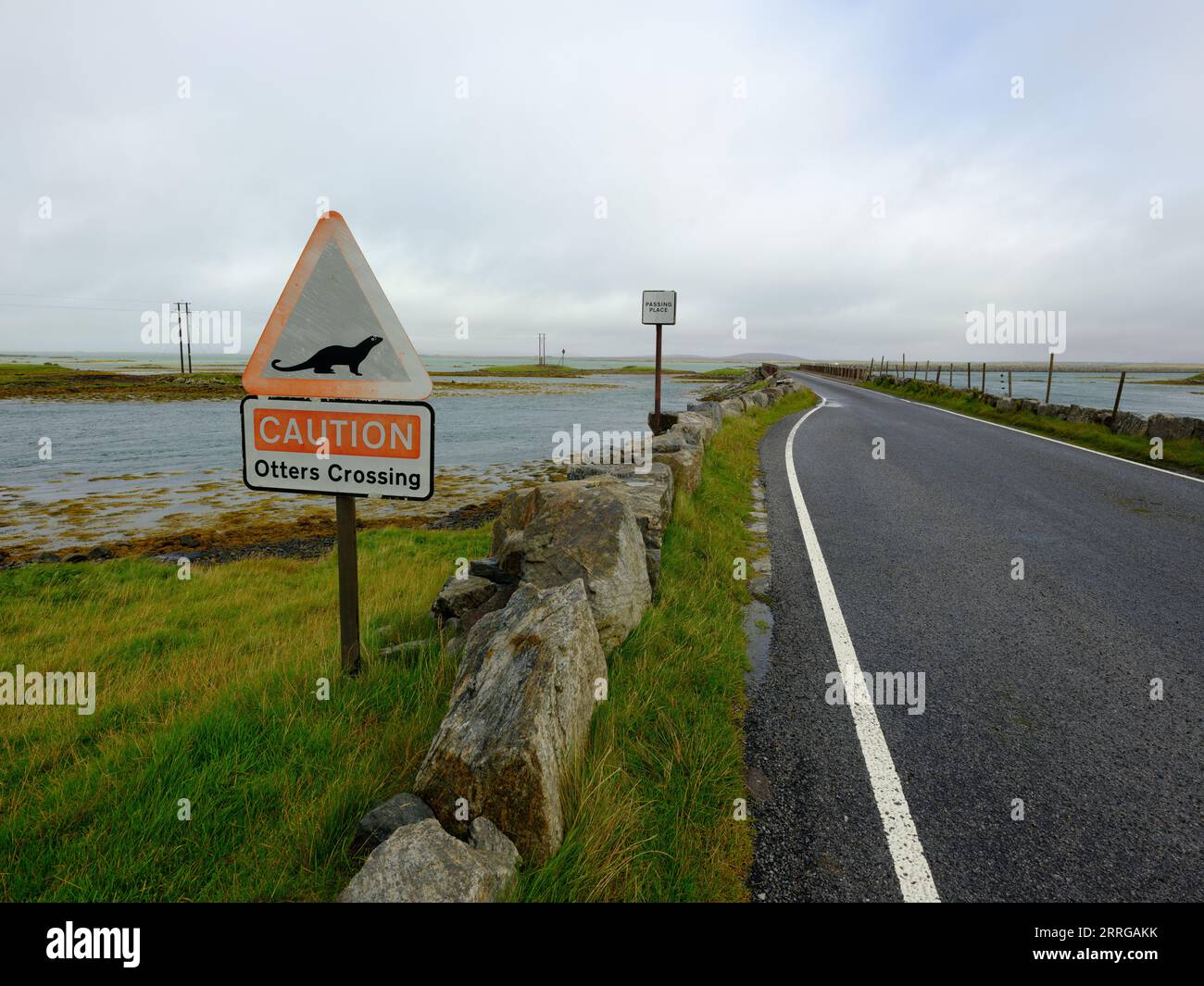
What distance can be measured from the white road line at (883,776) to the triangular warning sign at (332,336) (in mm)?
3021

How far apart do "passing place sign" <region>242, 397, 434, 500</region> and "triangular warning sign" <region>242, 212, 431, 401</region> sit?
0.10m

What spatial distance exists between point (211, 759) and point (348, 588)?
104 centimetres

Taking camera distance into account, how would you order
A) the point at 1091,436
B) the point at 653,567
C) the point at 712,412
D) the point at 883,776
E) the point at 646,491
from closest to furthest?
the point at 883,776 → the point at 653,567 → the point at 646,491 → the point at 1091,436 → the point at 712,412

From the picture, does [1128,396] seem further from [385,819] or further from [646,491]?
[385,819]

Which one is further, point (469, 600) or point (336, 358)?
point (469, 600)

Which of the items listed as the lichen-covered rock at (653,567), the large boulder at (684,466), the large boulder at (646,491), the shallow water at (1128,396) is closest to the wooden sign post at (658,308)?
the large boulder at (684,466)

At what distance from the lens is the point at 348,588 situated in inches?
140

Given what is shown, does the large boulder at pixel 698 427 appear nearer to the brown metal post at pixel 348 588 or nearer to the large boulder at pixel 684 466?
the large boulder at pixel 684 466

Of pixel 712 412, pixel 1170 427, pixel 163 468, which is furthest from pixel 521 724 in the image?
pixel 163 468

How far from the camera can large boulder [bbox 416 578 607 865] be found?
7.70ft

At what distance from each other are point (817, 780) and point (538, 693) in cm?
154

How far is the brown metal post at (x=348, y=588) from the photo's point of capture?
3.36 meters

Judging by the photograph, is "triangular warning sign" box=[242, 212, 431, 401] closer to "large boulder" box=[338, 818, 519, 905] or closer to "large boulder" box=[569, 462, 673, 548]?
"large boulder" box=[338, 818, 519, 905]
